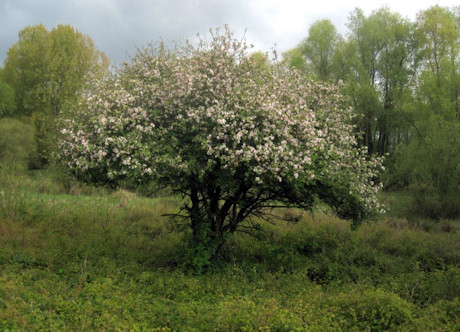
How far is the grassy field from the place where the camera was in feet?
22.1

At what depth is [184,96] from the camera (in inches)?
374

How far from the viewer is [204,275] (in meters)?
10.2

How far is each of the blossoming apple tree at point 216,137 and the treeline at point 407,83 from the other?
1320cm

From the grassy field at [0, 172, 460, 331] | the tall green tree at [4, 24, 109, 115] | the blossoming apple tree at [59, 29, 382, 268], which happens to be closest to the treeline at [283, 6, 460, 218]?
the grassy field at [0, 172, 460, 331]

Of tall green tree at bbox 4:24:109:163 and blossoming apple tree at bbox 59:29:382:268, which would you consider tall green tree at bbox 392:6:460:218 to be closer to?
blossoming apple tree at bbox 59:29:382:268

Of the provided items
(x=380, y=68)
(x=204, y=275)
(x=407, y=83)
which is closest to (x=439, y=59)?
(x=407, y=83)

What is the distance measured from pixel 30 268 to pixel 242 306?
6043 millimetres

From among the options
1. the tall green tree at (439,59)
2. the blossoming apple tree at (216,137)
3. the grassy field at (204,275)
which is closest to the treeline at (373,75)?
the tall green tree at (439,59)

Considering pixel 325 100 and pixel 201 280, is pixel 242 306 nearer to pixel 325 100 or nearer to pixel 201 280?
pixel 201 280

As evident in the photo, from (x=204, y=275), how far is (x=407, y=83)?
29.6m

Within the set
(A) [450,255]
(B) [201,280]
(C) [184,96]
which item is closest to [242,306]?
(B) [201,280]

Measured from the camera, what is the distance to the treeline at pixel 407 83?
72.8 ft

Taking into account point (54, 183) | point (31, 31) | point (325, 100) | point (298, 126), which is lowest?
point (54, 183)

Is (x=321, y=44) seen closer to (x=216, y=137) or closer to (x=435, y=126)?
(x=435, y=126)
